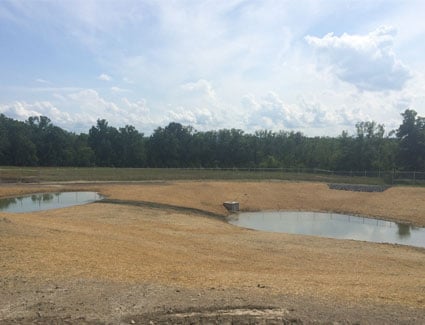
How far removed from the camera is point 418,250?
2428cm

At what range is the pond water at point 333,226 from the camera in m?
31.0

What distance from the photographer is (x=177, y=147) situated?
114875mm

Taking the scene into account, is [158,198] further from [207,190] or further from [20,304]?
[20,304]

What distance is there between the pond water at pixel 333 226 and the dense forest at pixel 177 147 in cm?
5367

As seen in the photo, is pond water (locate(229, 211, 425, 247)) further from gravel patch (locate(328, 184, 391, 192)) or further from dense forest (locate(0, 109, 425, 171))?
dense forest (locate(0, 109, 425, 171))

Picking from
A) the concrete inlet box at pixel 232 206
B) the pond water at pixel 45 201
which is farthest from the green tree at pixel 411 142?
the pond water at pixel 45 201

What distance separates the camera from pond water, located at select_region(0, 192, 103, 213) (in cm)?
3637

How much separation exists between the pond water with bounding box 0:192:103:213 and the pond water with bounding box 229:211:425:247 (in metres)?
14.5

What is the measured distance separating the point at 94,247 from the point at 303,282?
7.64 metres

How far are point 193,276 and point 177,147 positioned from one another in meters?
103

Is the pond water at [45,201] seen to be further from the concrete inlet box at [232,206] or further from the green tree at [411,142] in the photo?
the green tree at [411,142]

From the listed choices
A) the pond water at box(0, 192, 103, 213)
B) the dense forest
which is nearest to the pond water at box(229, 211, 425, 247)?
the pond water at box(0, 192, 103, 213)

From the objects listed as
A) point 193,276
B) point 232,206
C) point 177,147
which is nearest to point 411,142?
point 232,206

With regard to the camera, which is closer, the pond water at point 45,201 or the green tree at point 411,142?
the pond water at point 45,201
